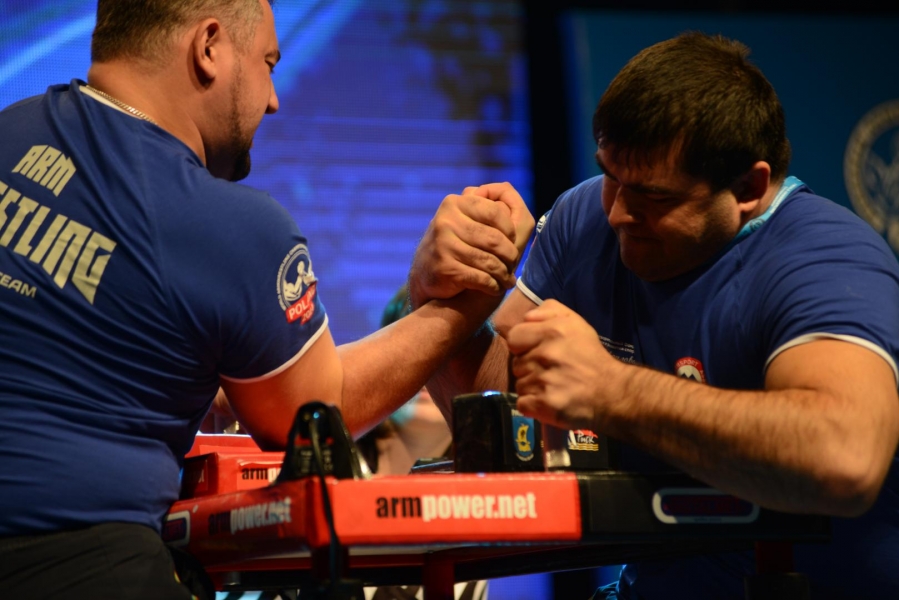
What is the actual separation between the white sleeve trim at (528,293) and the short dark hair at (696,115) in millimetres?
440

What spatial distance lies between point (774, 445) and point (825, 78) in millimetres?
3513

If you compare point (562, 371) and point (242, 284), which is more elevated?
point (242, 284)

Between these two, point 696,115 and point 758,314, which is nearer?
point 758,314

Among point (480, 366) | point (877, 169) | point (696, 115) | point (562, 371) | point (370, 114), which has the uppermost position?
point (370, 114)

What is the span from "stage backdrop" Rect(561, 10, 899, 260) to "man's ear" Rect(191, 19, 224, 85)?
2.54m

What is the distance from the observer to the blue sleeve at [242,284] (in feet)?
4.63

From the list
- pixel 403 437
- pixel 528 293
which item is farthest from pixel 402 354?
pixel 403 437

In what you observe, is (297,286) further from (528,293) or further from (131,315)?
(528,293)

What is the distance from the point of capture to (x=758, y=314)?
1.58 metres

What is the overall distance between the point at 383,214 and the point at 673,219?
238cm

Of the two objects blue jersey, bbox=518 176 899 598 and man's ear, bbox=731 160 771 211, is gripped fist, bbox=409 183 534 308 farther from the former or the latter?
man's ear, bbox=731 160 771 211

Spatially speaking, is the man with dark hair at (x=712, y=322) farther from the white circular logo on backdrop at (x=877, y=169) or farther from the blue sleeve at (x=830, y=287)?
the white circular logo on backdrop at (x=877, y=169)

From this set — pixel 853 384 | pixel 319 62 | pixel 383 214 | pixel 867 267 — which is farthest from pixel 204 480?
pixel 319 62

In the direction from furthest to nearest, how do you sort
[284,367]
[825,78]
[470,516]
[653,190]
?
[825,78], [653,190], [284,367], [470,516]
